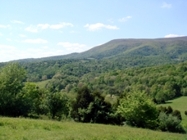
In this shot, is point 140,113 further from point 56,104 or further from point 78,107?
point 56,104

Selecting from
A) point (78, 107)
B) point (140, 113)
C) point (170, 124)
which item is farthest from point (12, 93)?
point (170, 124)

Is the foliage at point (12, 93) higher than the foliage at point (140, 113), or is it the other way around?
the foliage at point (12, 93)

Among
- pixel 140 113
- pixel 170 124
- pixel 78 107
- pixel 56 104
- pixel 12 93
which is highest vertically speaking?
pixel 12 93

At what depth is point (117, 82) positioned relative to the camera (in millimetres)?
155250

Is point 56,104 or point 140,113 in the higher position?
point 56,104

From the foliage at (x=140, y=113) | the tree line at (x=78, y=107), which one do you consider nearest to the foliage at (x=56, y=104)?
the tree line at (x=78, y=107)

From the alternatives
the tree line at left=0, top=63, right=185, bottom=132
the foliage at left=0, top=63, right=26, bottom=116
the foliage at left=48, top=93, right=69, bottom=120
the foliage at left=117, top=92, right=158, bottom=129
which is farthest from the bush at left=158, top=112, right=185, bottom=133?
the foliage at left=0, top=63, right=26, bottom=116

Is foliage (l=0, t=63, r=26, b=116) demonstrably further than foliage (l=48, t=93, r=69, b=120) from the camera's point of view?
No

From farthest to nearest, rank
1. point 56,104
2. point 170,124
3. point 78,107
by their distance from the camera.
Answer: point 78,107 → point 170,124 → point 56,104

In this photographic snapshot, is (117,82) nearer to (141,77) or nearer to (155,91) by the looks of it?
(141,77)

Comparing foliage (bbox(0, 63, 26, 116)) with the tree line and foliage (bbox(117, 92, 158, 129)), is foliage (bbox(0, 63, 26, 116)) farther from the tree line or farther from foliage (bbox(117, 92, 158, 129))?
foliage (bbox(117, 92, 158, 129))

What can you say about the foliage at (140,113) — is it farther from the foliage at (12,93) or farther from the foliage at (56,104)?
the foliage at (12,93)

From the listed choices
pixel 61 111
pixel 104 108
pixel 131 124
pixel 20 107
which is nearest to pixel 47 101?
pixel 61 111

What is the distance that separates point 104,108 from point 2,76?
2020cm
